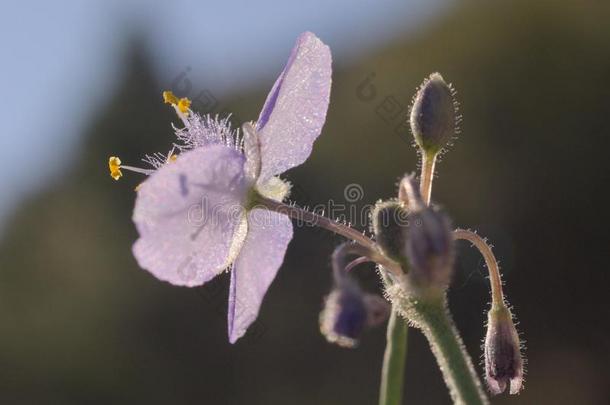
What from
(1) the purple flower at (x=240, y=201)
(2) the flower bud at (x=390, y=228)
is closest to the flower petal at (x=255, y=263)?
(1) the purple flower at (x=240, y=201)

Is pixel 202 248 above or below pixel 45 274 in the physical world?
below

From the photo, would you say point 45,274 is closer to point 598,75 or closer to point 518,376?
point 598,75

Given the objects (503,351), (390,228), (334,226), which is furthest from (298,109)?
(503,351)

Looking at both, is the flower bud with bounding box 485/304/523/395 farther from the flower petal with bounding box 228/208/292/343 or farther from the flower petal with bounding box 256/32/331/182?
the flower petal with bounding box 256/32/331/182

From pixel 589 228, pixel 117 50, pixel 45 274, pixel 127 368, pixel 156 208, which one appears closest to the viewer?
pixel 156 208

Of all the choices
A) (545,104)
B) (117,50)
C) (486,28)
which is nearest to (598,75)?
(545,104)
